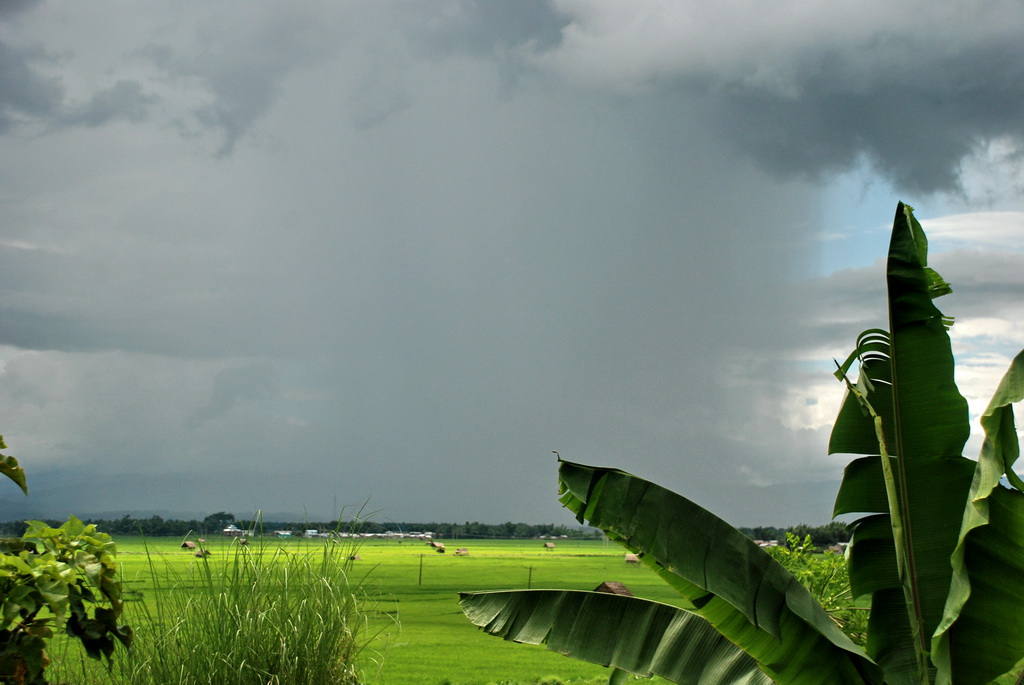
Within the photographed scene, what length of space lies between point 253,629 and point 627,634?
2820mm

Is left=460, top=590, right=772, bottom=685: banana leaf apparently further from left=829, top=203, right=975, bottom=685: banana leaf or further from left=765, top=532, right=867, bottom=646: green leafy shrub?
left=765, top=532, right=867, bottom=646: green leafy shrub

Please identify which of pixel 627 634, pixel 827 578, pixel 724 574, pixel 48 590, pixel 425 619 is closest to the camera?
pixel 48 590

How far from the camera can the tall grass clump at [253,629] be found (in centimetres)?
548

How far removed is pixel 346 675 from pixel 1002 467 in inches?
183

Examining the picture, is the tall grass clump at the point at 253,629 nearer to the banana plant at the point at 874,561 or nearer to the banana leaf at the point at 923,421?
the banana plant at the point at 874,561

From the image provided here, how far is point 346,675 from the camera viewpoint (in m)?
5.88

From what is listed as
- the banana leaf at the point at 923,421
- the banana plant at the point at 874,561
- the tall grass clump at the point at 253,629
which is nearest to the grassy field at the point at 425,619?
the tall grass clump at the point at 253,629

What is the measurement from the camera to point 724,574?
12.2 feet

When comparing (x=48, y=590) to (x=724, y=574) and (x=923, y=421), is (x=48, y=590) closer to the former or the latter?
(x=724, y=574)

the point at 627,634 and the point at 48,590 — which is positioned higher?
the point at 48,590

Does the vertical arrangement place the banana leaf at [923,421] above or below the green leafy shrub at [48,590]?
above

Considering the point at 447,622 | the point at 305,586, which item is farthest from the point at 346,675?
the point at 447,622

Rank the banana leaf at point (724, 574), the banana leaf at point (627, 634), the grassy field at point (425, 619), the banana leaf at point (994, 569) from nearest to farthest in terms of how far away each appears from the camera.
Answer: the banana leaf at point (994, 569) < the banana leaf at point (724, 574) < the banana leaf at point (627, 634) < the grassy field at point (425, 619)

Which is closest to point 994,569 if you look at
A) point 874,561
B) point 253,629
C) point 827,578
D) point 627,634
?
point 874,561
